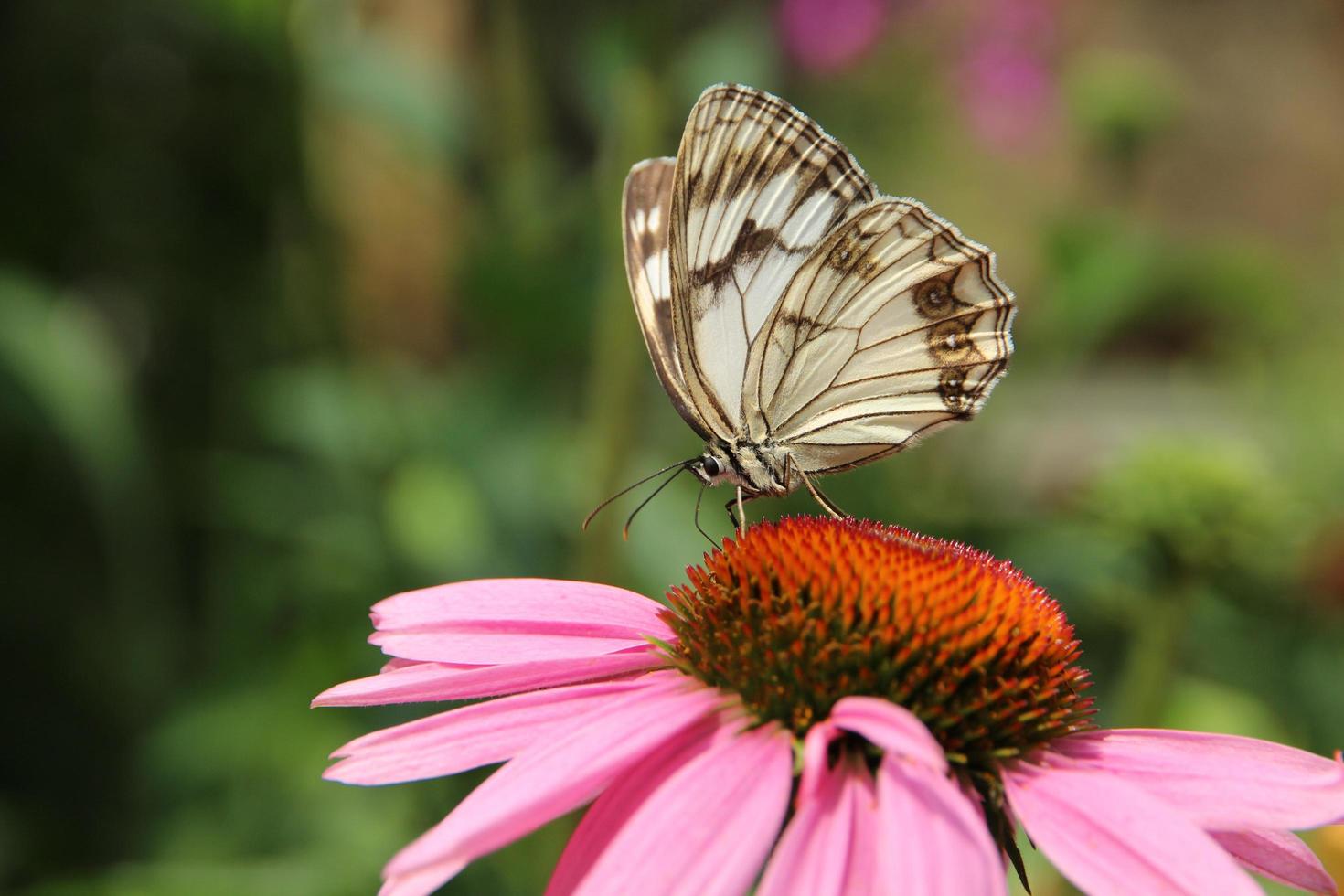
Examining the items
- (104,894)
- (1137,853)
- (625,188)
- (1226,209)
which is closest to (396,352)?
(104,894)

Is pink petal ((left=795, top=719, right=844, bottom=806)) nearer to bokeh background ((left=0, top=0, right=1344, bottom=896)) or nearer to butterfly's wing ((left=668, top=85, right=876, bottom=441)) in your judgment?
butterfly's wing ((left=668, top=85, right=876, bottom=441))

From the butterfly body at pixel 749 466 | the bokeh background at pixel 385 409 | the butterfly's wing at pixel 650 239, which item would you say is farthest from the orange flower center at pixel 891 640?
the bokeh background at pixel 385 409

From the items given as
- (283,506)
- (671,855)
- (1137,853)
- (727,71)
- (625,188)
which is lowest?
(1137,853)

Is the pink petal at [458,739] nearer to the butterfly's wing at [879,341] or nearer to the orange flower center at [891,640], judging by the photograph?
the orange flower center at [891,640]

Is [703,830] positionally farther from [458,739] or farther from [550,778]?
[458,739]

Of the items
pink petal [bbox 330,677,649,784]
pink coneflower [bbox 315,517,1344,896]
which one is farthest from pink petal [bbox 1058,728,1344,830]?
pink petal [bbox 330,677,649,784]

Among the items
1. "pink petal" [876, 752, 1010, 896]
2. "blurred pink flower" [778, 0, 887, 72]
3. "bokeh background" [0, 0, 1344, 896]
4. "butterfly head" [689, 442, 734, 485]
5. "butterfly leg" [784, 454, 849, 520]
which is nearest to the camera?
"pink petal" [876, 752, 1010, 896]

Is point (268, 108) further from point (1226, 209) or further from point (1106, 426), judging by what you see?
point (1226, 209)
